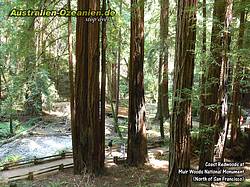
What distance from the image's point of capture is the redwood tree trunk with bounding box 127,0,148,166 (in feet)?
30.9

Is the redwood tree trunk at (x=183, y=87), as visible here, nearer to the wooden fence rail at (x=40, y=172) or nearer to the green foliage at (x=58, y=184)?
the green foliage at (x=58, y=184)

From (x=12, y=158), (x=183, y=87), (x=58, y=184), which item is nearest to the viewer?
(x=183, y=87)

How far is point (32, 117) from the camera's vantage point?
1905 cm

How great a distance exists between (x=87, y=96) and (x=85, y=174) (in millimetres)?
2200

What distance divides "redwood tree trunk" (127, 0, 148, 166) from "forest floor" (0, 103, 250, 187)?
55 cm

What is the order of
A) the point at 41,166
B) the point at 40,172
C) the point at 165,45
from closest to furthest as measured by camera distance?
the point at 40,172 → the point at 41,166 → the point at 165,45

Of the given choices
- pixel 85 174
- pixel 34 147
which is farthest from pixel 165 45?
pixel 34 147

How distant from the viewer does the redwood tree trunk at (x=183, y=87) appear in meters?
5.46

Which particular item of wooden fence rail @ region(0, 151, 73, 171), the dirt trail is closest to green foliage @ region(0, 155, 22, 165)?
wooden fence rail @ region(0, 151, 73, 171)

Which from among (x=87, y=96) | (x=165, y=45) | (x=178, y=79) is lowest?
(x=87, y=96)

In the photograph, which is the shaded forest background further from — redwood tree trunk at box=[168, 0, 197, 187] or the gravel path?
the gravel path

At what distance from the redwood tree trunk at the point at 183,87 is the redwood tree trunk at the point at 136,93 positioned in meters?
3.82

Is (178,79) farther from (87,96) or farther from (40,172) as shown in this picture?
(40,172)

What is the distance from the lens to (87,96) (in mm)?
8742
